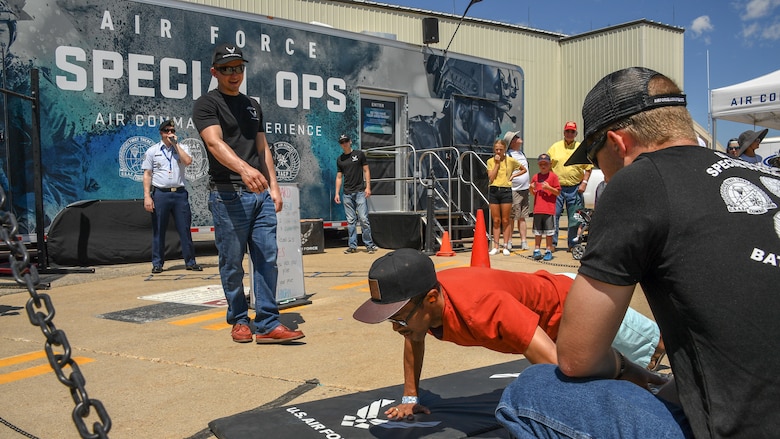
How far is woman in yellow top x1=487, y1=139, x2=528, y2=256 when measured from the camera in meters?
9.62

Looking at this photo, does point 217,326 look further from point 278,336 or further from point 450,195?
point 450,195

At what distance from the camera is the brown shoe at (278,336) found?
459 cm

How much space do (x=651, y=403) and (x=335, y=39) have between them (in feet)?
32.4

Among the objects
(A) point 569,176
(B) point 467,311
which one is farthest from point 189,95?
(B) point 467,311

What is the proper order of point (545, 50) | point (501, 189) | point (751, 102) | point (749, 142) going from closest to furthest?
1. point (749, 142)
2. point (501, 189)
3. point (751, 102)
4. point (545, 50)

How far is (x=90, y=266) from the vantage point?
8812 millimetres

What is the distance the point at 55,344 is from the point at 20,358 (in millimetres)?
3019

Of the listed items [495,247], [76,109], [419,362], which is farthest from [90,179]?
[419,362]

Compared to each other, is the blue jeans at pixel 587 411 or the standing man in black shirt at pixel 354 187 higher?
the standing man in black shirt at pixel 354 187

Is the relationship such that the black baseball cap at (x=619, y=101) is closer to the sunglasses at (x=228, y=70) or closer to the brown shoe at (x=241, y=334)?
the sunglasses at (x=228, y=70)

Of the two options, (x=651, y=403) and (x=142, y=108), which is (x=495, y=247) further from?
(x=651, y=403)

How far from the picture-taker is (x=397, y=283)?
A: 258 cm

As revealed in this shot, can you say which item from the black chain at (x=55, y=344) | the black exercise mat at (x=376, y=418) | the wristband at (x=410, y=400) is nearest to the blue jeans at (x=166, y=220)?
the black exercise mat at (x=376, y=418)

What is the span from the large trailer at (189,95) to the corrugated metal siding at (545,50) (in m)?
9.27
